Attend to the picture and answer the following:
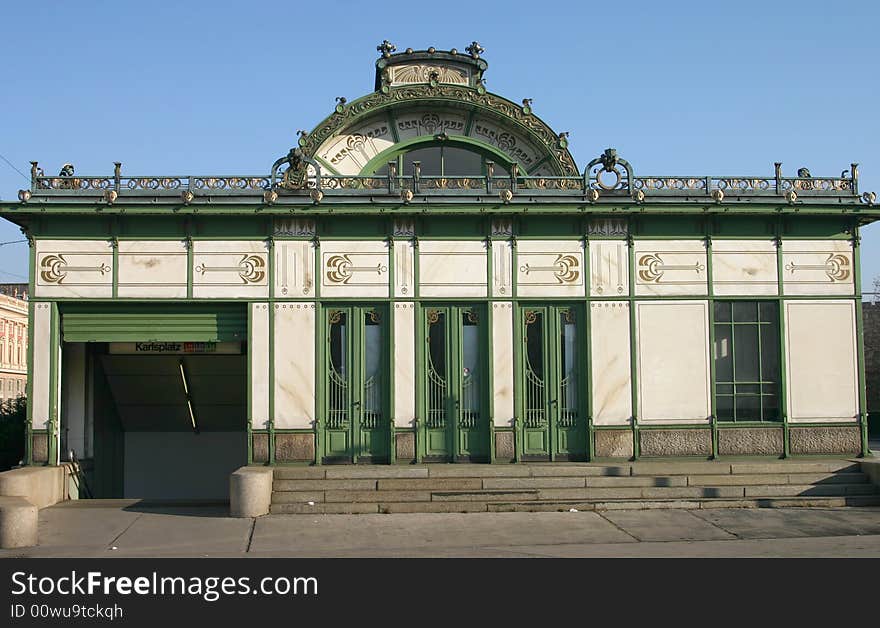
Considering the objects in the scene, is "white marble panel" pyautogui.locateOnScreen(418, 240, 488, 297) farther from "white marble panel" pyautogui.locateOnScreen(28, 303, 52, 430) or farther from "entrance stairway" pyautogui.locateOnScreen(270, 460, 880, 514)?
"white marble panel" pyautogui.locateOnScreen(28, 303, 52, 430)

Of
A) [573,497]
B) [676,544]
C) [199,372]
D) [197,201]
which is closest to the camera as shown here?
[676,544]

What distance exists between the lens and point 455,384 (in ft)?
56.5

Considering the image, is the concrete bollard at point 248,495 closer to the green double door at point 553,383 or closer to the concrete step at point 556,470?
the concrete step at point 556,470

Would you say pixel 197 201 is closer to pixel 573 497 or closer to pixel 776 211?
pixel 573 497

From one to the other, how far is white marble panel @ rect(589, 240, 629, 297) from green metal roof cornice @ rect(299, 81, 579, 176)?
2924 millimetres

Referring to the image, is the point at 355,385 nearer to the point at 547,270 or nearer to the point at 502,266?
the point at 502,266

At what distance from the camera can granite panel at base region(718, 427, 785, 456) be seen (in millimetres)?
17312

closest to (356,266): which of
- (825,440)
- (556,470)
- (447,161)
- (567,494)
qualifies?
(447,161)

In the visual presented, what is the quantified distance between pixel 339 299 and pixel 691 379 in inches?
259

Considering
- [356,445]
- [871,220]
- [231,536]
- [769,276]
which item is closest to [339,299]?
[356,445]

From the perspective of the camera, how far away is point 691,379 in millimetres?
17406

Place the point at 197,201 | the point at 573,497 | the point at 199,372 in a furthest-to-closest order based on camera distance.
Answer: the point at 199,372 → the point at 197,201 → the point at 573,497

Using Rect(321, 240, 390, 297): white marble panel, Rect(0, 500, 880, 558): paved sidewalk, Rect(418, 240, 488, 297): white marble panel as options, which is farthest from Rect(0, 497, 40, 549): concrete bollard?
Rect(418, 240, 488, 297): white marble panel

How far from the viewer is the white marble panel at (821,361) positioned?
689 inches
